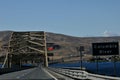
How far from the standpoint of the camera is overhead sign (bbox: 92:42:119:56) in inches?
1598

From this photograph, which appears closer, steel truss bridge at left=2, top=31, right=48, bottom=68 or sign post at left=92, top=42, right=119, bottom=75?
sign post at left=92, top=42, right=119, bottom=75

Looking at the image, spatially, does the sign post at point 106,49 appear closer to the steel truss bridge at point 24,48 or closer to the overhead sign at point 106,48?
the overhead sign at point 106,48

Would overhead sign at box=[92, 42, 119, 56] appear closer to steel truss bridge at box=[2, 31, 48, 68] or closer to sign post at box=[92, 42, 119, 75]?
sign post at box=[92, 42, 119, 75]

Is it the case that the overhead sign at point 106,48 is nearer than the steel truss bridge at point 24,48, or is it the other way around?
the overhead sign at point 106,48

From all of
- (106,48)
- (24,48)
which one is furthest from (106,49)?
(24,48)

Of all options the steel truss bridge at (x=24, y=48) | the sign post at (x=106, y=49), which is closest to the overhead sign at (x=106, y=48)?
the sign post at (x=106, y=49)

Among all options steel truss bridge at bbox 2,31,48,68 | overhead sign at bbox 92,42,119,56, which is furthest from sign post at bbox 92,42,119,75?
steel truss bridge at bbox 2,31,48,68

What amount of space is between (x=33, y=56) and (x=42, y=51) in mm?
7650

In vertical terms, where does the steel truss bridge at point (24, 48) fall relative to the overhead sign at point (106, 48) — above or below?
above

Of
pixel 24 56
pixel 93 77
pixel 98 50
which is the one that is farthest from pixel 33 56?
pixel 93 77

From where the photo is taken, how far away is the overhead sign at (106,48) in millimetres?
40594

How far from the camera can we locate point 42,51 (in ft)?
621

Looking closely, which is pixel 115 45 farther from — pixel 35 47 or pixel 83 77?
pixel 35 47

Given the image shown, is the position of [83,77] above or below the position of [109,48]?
below
